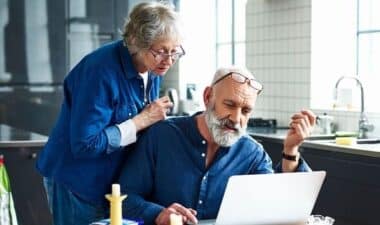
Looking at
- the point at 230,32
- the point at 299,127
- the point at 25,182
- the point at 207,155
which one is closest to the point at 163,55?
the point at 207,155

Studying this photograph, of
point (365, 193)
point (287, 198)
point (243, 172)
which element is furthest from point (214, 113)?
point (365, 193)

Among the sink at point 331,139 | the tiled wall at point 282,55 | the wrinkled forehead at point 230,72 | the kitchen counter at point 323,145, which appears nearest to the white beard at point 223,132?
the wrinkled forehead at point 230,72

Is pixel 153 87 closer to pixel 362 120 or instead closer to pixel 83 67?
pixel 83 67

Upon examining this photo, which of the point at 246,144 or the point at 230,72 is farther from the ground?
the point at 230,72

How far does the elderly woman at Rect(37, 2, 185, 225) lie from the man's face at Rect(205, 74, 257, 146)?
200 mm

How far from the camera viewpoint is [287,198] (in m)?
1.82

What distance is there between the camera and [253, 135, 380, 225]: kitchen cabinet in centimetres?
337

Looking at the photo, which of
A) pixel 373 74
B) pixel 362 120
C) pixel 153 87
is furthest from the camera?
pixel 373 74

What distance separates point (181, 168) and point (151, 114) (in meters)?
0.21

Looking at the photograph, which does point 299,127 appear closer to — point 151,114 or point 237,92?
point 237,92

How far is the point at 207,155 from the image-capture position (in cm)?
216

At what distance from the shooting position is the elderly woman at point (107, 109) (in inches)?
82.7

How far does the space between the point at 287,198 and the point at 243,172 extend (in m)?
0.36

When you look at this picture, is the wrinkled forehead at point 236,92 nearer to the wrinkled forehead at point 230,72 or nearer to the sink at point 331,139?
the wrinkled forehead at point 230,72
